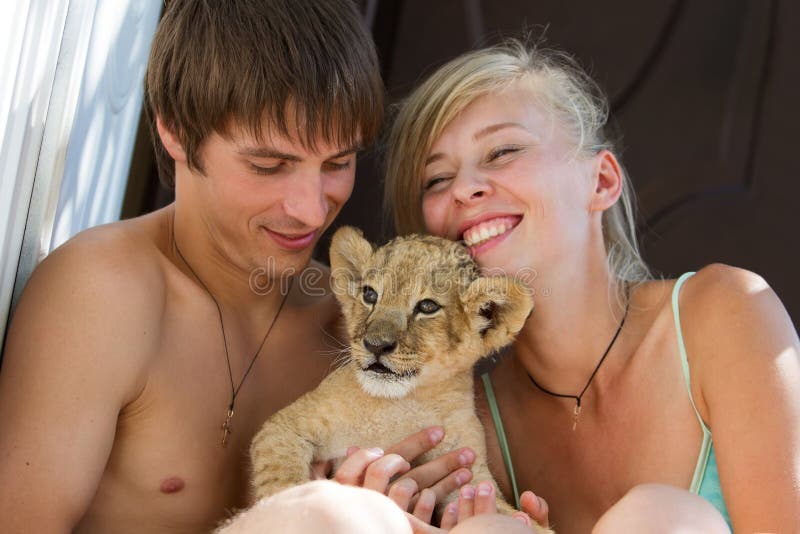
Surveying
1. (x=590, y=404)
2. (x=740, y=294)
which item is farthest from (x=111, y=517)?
(x=740, y=294)

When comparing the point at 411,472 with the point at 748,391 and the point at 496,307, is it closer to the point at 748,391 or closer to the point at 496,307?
A: the point at 496,307

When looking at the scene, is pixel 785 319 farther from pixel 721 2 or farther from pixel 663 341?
pixel 721 2

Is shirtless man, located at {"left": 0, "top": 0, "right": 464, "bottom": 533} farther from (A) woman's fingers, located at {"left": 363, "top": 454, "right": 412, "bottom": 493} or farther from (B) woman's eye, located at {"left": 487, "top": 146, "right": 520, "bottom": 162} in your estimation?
(B) woman's eye, located at {"left": 487, "top": 146, "right": 520, "bottom": 162}

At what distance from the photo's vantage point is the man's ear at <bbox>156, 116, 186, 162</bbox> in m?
2.46

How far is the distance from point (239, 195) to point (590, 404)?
3.83 ft

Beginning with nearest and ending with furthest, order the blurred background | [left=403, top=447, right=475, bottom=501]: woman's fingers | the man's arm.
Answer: the man's arm → [left=403, top=447, right=475, bottom=501]: woman's fingers → the blurred background

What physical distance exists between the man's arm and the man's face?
0.33 meters

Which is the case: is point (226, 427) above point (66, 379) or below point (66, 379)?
below

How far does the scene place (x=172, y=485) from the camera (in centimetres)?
235

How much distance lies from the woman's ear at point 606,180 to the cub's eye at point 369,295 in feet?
2.34

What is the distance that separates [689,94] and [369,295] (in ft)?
7.43

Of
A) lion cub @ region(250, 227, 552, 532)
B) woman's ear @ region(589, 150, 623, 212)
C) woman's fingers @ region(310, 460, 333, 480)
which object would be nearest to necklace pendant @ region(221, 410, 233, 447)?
lion cub @ region(250, 227, 552, 532)

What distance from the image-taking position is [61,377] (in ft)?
6.81

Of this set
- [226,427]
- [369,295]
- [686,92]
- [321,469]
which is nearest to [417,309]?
[369,295]
